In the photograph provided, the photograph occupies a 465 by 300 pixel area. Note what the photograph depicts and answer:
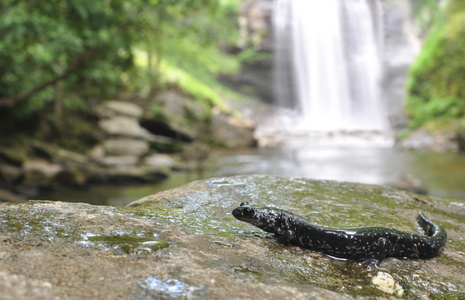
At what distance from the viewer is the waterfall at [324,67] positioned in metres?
33.0

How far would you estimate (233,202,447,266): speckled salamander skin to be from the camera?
2246 mm

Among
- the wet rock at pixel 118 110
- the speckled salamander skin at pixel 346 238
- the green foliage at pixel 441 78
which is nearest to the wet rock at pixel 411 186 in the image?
the speckled salamander skin at pixel 346 238

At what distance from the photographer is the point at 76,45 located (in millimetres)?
7078

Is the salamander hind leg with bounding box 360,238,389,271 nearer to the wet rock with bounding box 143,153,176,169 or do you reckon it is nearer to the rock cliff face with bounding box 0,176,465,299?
the rock cliff face with bounding box 0,176,465,299

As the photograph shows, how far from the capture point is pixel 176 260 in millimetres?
1844

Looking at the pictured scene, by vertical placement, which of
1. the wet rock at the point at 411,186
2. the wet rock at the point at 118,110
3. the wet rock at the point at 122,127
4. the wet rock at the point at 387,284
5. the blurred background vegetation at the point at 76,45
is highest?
the blurred background vegetation at the point at 76,45

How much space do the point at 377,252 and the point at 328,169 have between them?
1000cm

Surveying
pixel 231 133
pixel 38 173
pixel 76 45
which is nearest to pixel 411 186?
pixel 76 45

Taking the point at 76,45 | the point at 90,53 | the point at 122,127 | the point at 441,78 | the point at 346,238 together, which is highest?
the point at 441,78

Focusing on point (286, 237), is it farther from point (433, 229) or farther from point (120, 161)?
point (120, 161)

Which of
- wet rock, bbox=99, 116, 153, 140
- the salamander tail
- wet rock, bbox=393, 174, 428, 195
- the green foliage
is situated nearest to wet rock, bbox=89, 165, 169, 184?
wet rock, bbox=99, 116, 153, 140

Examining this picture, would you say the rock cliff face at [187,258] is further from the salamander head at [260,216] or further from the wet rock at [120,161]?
the wet rock at [120,161]

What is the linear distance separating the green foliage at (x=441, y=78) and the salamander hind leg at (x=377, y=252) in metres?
22.7

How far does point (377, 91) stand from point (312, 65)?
6943 millimetres
